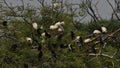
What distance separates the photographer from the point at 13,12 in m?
4.11

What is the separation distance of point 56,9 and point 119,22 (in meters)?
6.11

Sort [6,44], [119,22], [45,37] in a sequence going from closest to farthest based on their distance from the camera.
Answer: [45,37], [6,44], [119,22]

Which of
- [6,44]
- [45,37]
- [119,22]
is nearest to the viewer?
[45,37]

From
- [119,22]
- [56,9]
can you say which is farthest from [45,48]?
[119,22]

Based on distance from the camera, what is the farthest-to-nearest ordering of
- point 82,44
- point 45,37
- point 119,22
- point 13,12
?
1. point 119,22
2. point 13,12
3. point 45,37
4. point 82,44

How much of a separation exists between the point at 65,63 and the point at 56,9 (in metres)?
0.93

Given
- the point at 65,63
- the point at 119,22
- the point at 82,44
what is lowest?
the point at 119,22

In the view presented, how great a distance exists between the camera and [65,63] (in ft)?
11.0

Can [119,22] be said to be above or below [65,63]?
below

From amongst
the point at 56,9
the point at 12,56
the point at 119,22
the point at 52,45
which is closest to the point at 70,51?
the point at 52,45

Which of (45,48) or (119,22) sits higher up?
(45,48)

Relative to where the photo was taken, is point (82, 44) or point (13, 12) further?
point (13, 12)

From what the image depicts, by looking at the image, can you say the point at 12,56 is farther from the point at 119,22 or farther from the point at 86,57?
the point at 119,22

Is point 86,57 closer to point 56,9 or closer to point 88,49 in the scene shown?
point 88,49
